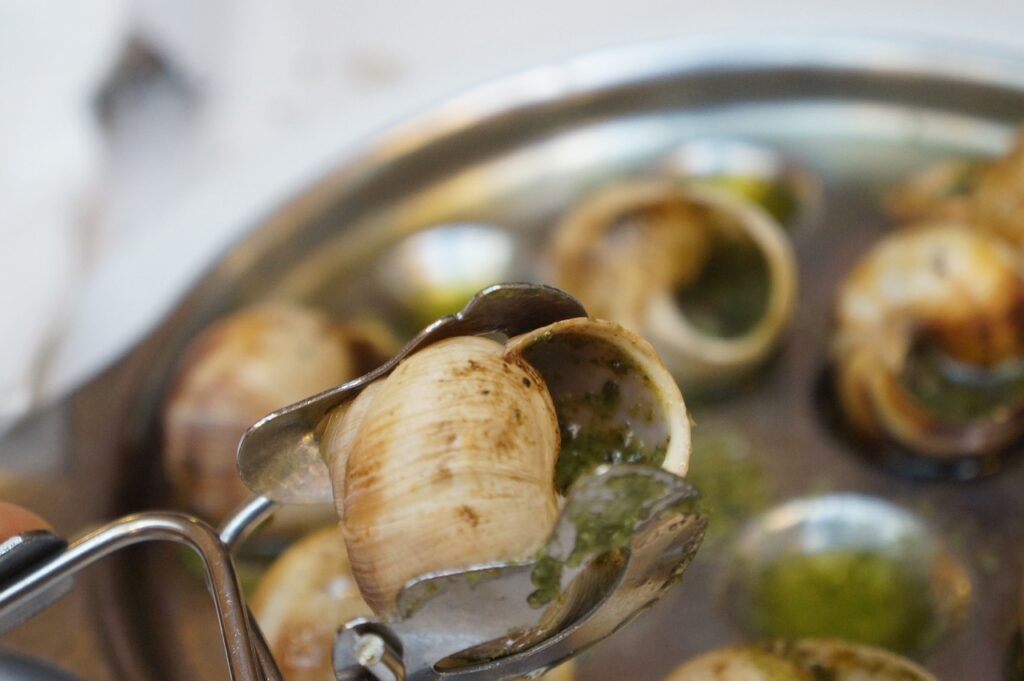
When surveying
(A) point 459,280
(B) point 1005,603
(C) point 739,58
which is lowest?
(B) point 1005,603

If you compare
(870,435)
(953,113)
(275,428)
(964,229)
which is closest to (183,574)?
(275,428)

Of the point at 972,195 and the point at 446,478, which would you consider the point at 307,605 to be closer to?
the point at 446,478

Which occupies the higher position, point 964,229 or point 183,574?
point 964,229

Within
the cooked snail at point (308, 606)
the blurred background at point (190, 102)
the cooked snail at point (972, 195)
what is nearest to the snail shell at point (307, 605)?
the cooked snail at point (308, 606)

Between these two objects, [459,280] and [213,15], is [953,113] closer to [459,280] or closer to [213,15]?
[459,280]

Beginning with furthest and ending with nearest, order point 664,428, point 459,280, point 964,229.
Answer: point 459,280 < point 964,229 < point 664,428

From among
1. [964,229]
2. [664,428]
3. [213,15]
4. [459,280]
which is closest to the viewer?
[664,428]

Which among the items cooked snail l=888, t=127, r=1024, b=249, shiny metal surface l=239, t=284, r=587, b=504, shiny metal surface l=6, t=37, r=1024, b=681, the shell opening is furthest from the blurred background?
shiny metal surface l=239, t=284, r=587, b=504

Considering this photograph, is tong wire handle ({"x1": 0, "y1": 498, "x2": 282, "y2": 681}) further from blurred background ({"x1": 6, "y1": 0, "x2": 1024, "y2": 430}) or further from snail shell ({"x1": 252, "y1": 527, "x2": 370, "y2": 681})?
blurred background ({"x1": 6, "y1": 0, "x2": 1024, "y2": 430})
